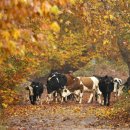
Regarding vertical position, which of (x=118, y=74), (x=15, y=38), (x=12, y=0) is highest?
(x=12, y=0)

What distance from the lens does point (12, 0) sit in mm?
5527

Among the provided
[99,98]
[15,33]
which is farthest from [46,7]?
[99,98]

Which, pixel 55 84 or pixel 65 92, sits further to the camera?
pixel 55 84

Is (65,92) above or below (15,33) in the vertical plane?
below

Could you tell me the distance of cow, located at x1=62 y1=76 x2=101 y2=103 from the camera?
3056cm

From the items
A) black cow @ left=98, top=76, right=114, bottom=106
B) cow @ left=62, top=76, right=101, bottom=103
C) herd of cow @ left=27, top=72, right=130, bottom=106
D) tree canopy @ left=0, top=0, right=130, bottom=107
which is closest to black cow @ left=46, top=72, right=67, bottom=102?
herd of cow @ left=27, top=72, right=130, bottom=106

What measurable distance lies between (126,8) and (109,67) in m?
30.9

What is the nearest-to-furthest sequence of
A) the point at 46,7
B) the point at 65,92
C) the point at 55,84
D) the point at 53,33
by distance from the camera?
the point at 46,7 → the point at 53,33 → the point at 65,92 → the point at 55,84

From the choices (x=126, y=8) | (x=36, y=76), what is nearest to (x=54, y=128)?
(x=126, y=8)

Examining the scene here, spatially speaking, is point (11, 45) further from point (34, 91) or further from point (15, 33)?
point (34, 91)

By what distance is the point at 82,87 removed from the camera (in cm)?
3066

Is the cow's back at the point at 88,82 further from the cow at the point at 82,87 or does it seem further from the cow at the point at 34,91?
the cow at the point at 34,91

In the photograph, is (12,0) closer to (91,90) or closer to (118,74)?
(91,90)

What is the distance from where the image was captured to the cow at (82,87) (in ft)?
100
